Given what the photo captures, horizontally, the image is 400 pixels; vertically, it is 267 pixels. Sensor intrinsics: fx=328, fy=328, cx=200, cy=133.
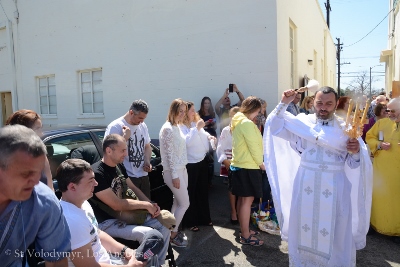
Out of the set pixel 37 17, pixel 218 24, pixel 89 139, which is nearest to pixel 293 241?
pixel 89 139

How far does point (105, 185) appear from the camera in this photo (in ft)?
9.24

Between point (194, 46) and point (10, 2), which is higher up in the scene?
point (10, 2)

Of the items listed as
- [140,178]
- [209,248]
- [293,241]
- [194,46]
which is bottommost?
[209,248]

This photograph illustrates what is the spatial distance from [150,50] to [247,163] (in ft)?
18.5

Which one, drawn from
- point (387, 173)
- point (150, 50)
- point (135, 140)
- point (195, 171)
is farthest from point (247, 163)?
point (150, 50)

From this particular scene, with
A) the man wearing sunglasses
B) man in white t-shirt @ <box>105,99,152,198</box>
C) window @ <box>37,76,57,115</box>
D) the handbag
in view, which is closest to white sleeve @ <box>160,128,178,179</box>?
man in white t-shirt @ <box>105,99,152,198</box>

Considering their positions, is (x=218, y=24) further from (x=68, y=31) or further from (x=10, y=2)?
(x=10, y=2)

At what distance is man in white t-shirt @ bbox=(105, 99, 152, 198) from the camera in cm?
376

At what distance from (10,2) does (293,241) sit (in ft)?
42.0

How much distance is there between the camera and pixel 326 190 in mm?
2955

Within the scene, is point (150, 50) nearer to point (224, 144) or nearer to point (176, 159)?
point (224, 144)

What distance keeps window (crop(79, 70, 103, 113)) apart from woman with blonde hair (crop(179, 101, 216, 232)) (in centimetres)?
612

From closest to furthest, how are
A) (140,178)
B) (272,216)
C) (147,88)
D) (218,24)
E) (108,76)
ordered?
(140,178)
(272,216)
(218,24)
(147,88)
(108,76)

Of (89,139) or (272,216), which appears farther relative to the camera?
(272,216)
